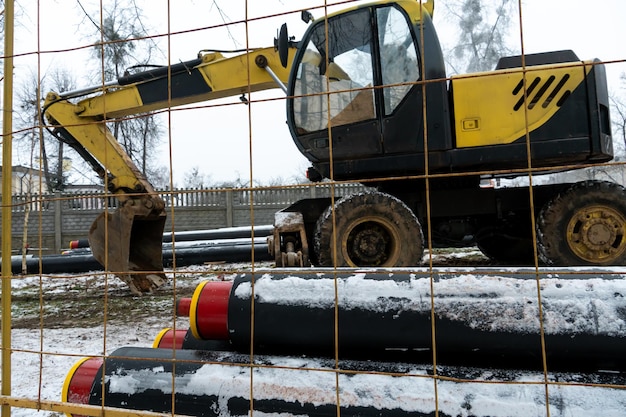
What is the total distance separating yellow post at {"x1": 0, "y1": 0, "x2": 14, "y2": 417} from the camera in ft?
6.19

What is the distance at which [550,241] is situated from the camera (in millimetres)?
3775

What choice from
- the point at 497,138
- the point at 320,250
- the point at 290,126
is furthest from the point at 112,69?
the point at 497,138

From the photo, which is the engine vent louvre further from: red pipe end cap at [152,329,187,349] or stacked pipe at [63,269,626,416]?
red pipe end cap at [152,329,187,349]

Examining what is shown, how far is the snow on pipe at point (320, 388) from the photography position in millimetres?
1499

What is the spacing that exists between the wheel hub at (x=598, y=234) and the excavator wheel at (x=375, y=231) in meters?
1.38

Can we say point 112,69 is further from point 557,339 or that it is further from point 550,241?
point 557,339

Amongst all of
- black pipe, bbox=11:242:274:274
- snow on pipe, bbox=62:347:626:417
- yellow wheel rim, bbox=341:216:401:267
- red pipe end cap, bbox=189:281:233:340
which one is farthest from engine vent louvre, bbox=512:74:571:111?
black pipe, bbox=11:242:274:274

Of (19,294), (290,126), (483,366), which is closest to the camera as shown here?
(483,366)

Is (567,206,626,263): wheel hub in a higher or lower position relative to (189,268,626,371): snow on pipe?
higher

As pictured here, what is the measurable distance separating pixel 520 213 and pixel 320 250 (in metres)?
2.23

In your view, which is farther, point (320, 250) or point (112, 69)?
point (112, 69)

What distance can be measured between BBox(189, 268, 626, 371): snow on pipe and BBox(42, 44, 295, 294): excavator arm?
341 cm

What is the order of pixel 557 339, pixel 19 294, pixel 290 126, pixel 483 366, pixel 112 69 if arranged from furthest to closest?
1. pixel 112 69
2. pixel 19 294
3. pixel 290 126
4. pixel 483 366
5. pixel 557 339

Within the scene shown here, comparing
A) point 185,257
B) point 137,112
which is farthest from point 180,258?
point 137,112
